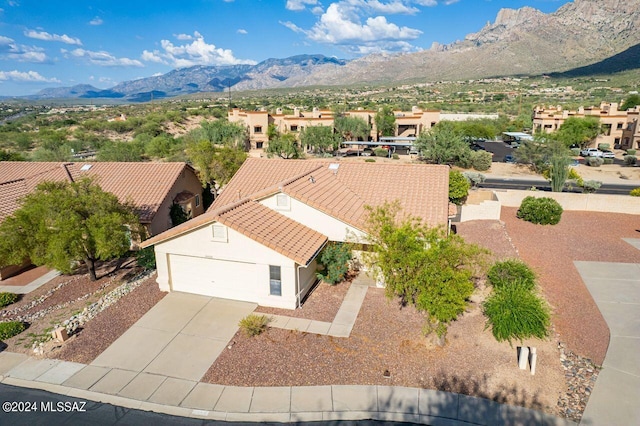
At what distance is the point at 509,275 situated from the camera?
16875 mm

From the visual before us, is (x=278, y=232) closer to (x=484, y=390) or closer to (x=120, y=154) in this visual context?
(x=484, y=390)

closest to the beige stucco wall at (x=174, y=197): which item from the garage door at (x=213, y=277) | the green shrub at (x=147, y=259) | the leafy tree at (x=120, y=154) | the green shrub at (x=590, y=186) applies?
the green shrub at (x=147, y=259)

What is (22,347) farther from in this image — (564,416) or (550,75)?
(550,75)

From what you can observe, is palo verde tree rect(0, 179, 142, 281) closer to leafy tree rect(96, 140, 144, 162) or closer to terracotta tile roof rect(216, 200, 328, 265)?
terracotta tile roof rect(216, 200, 328, 265)

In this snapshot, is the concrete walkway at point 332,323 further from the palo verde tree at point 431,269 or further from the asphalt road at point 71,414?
the asphalt road at point 71,414

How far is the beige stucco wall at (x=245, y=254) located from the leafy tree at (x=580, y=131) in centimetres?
5670

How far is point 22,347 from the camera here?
46.0 feet

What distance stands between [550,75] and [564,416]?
19654cm

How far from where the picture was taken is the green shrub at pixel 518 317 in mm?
13453

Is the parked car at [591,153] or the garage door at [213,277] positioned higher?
the parked car at [591,153]

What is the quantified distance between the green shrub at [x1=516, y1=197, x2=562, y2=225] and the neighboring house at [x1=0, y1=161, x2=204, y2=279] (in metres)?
22.4

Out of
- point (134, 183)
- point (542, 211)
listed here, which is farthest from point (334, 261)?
point (542, 211)

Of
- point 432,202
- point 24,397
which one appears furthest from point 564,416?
point 24,397

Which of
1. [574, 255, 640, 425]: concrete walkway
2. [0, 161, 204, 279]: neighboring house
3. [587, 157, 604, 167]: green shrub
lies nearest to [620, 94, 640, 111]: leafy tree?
[587, 157, 604, 167]: green shrub
